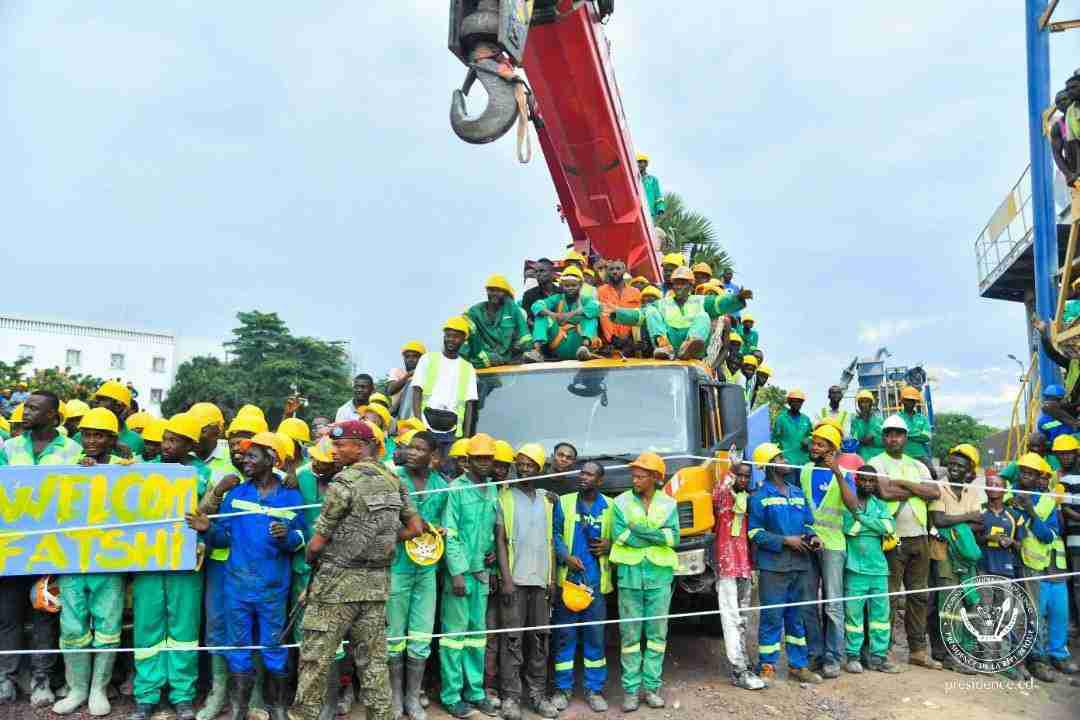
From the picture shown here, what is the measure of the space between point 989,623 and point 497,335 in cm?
436

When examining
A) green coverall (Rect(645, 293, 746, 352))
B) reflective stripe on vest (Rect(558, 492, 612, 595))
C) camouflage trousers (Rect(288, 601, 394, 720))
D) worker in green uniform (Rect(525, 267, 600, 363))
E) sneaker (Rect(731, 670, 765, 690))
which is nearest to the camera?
camouflage trousers (Rect(288, 601, 394, 720))

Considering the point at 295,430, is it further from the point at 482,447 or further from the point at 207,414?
the point at 482,447

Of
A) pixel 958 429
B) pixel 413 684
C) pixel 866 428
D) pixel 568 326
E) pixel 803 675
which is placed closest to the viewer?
pixel 413 684

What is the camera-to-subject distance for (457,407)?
6.11 m

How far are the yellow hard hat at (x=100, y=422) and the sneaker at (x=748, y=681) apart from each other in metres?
4.36

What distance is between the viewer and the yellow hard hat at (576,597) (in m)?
5.18

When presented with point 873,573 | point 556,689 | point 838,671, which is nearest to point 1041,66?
point 873,573

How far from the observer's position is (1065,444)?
6.72 metres

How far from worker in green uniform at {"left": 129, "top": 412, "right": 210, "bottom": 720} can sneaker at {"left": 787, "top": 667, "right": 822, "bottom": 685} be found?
12.9 feet

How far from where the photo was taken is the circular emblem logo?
5.78 metres

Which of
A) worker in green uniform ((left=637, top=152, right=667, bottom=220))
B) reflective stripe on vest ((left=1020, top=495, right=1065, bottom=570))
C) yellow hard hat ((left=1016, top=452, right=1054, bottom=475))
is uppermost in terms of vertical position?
worker in green uniform ((left=637, top=152, right=667, bottom=220))

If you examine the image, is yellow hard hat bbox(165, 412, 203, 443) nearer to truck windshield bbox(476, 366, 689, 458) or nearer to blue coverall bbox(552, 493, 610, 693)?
truck windshield bbox(476, 366, 689, 458)

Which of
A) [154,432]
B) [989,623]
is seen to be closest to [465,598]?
[154,432]

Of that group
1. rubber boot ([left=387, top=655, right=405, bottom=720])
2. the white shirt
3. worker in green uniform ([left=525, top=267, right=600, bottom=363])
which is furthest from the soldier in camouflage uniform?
worker in green uniform ([left=525, top=267, right=600, bottom=363])
